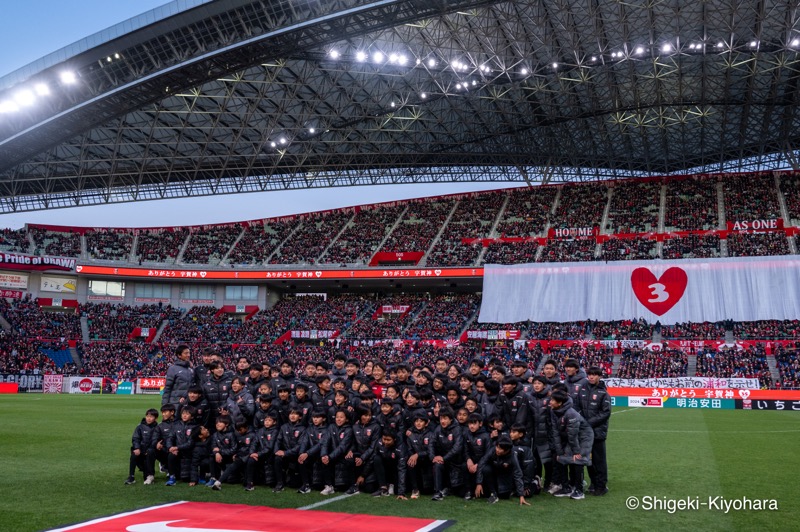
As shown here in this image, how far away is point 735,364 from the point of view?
3459 cm

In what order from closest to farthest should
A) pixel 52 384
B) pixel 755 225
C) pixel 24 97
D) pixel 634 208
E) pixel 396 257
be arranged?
pixel 24 97 → pixel 52 384 → pixel 755 225 → pixel 634 208 → pixel 396 257

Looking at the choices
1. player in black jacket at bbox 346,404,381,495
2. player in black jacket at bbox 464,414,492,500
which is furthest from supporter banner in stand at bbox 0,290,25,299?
player in black jacket at bbox 464,414,492,500

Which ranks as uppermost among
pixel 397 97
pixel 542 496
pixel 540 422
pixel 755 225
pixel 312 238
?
pixel 397 97

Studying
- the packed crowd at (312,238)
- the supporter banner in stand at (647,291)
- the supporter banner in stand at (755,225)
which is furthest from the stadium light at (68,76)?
the supporter banner in stand at (755,225)

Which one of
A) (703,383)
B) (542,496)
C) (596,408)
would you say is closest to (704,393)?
(703,383)

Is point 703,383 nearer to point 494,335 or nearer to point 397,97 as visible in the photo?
point 494,335

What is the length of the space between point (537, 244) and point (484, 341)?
9.96 metres

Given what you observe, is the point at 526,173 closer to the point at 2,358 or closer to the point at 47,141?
the point at 47,141

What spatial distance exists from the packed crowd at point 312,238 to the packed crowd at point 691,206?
2743 cm

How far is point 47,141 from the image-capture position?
36.2 m

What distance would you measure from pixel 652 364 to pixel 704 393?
4.17 metres

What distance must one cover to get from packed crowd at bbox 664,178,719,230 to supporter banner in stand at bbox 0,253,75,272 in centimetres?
4678

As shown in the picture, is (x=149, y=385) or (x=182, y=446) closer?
(x=182, y=446)

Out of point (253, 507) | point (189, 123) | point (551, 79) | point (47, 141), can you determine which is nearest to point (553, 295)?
point (551, 79)
